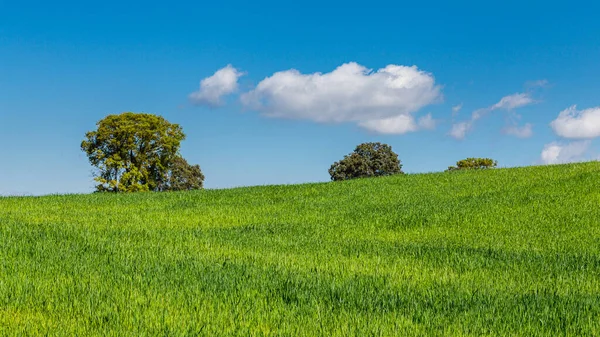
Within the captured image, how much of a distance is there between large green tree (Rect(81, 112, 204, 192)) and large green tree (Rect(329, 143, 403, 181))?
→ 23.6 meters

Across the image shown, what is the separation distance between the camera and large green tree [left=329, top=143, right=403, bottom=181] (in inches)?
2899

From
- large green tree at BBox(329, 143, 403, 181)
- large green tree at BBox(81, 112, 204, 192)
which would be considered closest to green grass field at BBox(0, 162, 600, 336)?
large green tree at BBox(81, 112, 204, 192)

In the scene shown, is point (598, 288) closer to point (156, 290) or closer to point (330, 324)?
point (330, 324)

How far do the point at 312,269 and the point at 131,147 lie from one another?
4962 cm

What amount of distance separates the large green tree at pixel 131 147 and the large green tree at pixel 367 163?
2358 centimetres

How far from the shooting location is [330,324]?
7.08 metres

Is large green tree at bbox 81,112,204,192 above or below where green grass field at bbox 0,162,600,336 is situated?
above

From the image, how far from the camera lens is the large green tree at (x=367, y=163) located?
7362cm

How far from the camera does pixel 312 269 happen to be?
11.0 m

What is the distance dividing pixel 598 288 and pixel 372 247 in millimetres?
5847

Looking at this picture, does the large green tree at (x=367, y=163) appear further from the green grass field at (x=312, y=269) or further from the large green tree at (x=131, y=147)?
the green grass field at (x=312, y=269)

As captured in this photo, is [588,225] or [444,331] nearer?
[444,331]

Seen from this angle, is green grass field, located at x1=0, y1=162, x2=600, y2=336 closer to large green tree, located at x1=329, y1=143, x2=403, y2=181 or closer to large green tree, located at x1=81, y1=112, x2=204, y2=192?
large green tree, located at x1=81, y1=112, x2=204, y2=192

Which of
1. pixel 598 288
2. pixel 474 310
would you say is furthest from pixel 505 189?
pixel 474 310
